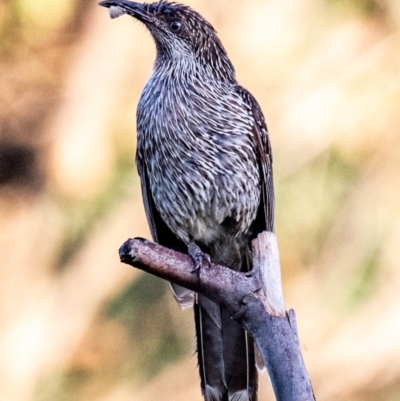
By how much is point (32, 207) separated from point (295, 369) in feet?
13.2

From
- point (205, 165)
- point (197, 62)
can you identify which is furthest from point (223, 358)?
point (197, 62)

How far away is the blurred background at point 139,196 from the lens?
23.8ft

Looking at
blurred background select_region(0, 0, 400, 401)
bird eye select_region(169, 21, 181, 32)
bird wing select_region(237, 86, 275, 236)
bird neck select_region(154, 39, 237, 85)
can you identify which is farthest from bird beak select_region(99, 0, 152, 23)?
blurred background select_region(0, 0, 400, 401)

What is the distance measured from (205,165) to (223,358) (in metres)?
0.99

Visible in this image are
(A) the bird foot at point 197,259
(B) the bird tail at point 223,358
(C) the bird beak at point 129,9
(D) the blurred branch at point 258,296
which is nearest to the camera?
(D) the blurred branch at point 258,296

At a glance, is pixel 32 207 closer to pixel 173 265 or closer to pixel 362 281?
pixel 362 281

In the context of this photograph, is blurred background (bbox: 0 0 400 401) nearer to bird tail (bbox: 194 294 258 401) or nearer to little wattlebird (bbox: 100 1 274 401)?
little wattlebird (bbox: 100 1 274 401)

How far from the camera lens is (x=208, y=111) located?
16.8 ft

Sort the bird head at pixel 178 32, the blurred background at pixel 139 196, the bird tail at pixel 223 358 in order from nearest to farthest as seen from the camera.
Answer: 1. the bird tail at pixel 223 358
2. the bird head at pixel 178 32
3. the blurred background at pixel 139 196

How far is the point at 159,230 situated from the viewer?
217 inches

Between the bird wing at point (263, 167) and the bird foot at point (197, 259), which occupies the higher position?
the bird wing at point (263, 167)

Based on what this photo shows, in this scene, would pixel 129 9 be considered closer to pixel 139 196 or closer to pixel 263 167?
pixel 263 167

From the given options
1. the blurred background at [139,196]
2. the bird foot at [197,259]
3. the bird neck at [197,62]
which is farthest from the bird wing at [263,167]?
the blurred background at [139,196]

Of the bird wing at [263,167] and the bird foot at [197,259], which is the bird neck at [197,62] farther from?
the bird foot at [197,259]
